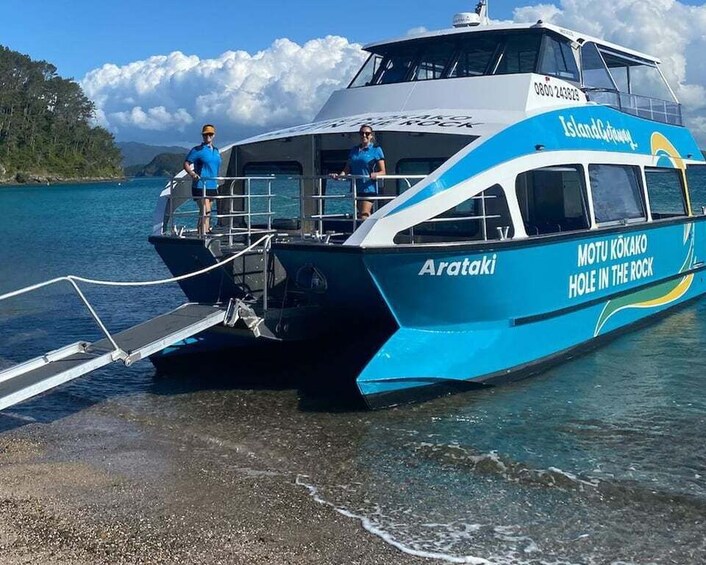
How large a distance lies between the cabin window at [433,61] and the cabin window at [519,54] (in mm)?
692

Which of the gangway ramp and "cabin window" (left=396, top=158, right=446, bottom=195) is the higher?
"cabin window" (left=396, top=158, right=446, bottom=195)

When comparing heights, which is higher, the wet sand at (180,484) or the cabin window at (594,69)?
the cabin window at (594,69)

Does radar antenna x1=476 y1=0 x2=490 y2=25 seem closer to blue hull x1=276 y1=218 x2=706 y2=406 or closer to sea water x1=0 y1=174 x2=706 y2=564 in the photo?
blue hull x1=276 y1=218 x2=706 y2=406

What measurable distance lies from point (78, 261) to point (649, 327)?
14.3 meters

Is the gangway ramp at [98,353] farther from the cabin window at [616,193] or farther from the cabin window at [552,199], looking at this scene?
the cabin window at [616,193]

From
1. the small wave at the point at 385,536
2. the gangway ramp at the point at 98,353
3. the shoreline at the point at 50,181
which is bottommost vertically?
the small wave at the point at 385,536

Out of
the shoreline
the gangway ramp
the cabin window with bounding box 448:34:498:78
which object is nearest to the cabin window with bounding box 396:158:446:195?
the cabin window with bounding box 448:34:498:78

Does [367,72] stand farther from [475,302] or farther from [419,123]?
[475,302]

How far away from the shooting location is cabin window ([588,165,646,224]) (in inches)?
369

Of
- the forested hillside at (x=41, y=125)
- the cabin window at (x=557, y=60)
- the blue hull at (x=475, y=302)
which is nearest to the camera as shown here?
the blue hull at (x=475, y=302)

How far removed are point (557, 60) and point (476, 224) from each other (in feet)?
9.04

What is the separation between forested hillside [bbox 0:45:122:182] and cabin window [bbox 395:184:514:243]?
307 feet

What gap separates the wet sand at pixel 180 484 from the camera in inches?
190

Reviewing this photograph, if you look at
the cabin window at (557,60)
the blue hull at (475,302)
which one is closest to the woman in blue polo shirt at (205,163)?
the blue hull at (475,302)
